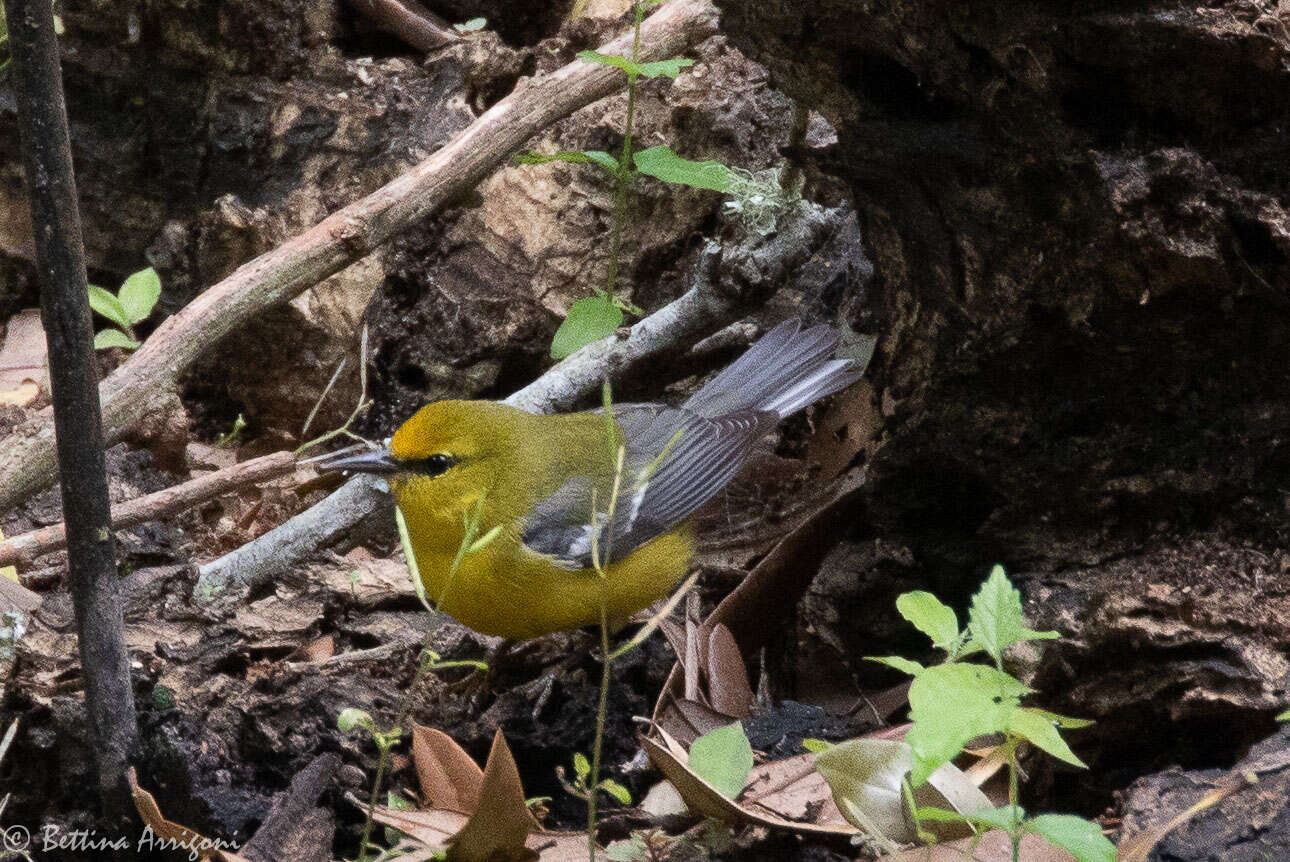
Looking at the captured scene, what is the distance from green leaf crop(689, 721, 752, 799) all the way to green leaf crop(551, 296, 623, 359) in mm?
1499

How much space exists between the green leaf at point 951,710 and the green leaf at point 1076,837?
0.15m

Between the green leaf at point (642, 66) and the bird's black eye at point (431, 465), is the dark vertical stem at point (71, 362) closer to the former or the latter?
the bird's black eye at point (431, 465)

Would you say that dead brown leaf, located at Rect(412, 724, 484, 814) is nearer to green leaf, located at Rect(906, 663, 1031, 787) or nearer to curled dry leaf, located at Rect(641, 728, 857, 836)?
curled dry leaf, located at Rect(641, 728, 857, 836)

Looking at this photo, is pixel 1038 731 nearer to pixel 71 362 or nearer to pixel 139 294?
pixel 71 362

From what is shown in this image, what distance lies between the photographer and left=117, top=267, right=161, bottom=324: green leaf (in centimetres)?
453

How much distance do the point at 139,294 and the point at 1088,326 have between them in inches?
129

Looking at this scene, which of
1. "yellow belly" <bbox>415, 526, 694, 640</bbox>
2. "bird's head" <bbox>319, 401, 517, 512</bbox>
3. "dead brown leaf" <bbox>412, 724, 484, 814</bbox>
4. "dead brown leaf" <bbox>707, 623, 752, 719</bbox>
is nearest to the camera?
"dead brown leaf" <bbox>412, 724, 484, 814</bbox>

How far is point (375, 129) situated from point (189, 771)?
2.80 metres

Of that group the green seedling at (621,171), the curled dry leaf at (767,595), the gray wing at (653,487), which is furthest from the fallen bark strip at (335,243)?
the curled dry leaf at (767,595)

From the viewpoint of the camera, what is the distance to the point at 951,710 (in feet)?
6.34

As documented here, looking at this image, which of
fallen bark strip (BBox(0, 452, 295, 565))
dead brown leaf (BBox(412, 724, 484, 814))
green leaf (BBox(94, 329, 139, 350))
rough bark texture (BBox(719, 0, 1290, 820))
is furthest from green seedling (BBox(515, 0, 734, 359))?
green leaf (BBox(94, 329, 139, 350))

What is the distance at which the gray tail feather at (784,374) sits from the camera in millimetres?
4008

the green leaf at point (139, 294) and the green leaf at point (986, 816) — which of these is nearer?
the green leaf at point (986, 816)
